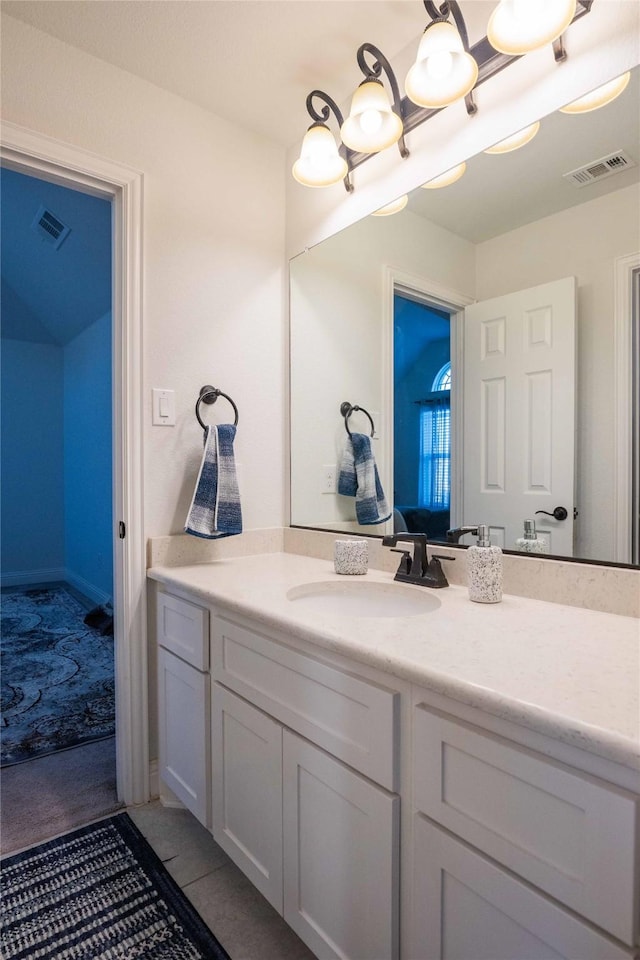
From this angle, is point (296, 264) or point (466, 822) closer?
point (466, 822)

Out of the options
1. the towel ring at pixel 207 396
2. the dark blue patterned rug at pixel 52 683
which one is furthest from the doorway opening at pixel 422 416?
the dark blue patterned rug at pixel 52 683

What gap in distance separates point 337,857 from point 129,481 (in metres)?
1.18

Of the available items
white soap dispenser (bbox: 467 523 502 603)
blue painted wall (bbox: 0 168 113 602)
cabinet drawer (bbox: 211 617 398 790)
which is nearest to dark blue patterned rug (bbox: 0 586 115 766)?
blue painted wall (bbox: 0 168 113 602)

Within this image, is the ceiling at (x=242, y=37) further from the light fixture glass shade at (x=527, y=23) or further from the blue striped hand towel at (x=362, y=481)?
the blue striped hand towel at (x=362, y=481)

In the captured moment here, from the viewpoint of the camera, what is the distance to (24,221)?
3.24 m

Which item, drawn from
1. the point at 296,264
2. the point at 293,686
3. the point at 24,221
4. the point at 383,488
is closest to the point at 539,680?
the point at 293,686

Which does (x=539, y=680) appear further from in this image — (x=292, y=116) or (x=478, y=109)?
(x=292, y=116)

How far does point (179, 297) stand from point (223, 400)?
38 cm

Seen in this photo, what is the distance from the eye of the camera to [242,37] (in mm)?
1468

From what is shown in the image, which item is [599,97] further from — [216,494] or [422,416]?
[216,494]

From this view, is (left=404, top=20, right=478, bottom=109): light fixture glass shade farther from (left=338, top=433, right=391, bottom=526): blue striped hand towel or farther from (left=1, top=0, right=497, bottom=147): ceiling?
(left=338, top=433, right=391, bottom=526): blue striped hand towel

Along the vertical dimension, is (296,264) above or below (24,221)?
below

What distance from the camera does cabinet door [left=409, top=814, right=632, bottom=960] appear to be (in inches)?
23.3

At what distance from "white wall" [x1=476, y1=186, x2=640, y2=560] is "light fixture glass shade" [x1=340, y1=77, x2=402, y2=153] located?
0.58 m
